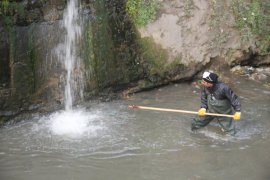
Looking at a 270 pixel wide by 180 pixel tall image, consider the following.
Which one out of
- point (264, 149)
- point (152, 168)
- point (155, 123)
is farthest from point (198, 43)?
point (152, 168)

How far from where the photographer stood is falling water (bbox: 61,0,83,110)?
28.6ft

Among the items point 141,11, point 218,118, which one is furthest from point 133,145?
point 141,11

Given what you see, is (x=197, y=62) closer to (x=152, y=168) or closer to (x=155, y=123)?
(x=155, y=123)

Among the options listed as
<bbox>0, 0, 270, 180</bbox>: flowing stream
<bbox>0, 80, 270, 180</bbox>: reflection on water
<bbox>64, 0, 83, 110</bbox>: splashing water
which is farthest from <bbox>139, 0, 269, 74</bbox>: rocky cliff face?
<bbox>64, 0, 83, 110</bbox>: splashing water

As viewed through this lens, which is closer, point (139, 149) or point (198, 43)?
point (139, 149)

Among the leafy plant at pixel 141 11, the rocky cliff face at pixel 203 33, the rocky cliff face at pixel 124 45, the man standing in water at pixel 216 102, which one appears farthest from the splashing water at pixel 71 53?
the man standing in water at pixel 216 102

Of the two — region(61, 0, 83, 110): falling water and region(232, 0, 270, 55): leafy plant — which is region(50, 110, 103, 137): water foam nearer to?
region(61, 0, 83, 110): falling water

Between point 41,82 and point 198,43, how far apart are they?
3930mm

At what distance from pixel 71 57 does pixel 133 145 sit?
2708 mm

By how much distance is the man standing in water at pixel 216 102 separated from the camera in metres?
7.11

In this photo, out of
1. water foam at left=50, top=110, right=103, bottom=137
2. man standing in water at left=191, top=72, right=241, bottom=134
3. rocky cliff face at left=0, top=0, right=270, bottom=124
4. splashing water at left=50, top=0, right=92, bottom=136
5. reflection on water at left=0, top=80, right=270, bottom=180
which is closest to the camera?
reflection on water at left=0, top=80, right=270, bottom=180

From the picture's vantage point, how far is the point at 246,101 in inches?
348

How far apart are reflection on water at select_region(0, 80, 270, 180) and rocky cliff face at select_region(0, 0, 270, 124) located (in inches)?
25.5

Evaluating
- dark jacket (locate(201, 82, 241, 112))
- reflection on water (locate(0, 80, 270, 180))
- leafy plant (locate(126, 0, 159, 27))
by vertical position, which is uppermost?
leafy plant (locate(126, 0, 159, 27))
